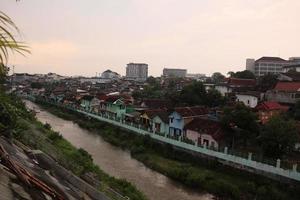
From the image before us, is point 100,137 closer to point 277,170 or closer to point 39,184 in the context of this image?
point 277,170

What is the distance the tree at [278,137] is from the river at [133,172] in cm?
396

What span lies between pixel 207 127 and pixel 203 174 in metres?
5.21

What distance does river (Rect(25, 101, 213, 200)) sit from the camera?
735 inches

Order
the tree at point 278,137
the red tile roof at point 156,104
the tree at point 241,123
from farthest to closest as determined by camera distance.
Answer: the red tile roof at point 156,104 → the tree at point 241,123 → the tree at point 278,137

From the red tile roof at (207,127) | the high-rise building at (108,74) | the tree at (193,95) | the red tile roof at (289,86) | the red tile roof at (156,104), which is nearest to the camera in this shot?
the red tile roof at (207,127)

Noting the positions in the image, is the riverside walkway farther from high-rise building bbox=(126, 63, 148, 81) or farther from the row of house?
high-rise building bbox=(126, 63, 148, 81)

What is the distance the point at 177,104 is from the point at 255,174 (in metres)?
19.4

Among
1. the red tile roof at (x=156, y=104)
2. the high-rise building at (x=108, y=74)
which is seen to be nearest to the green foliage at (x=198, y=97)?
the red tile roof at (x=156, y=104)

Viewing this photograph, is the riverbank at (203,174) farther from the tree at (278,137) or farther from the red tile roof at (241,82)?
the red tile roof at (241,82)

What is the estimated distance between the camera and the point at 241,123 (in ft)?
75.4

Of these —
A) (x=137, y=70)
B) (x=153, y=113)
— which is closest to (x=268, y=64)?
(x=153, y=113)

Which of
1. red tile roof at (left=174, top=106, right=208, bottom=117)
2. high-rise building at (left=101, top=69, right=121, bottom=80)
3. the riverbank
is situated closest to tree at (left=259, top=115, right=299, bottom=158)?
the riverbank

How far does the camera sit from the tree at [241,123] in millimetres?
22900

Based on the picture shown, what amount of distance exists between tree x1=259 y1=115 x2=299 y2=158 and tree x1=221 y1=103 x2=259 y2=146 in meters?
2.96
